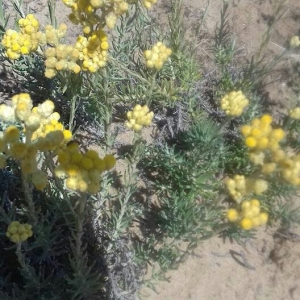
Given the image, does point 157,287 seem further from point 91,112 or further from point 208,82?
point 208,82

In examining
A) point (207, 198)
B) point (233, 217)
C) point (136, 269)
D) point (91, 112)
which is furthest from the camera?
point (91, 112)

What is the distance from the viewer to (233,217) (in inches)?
59.8

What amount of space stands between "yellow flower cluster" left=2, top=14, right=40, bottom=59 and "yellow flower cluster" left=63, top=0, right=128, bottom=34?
9.5 inches

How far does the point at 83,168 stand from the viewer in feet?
4.79

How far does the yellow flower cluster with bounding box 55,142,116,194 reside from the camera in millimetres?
1442

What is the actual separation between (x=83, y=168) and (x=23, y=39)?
3.48 feet

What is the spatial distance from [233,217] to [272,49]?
2.32 m

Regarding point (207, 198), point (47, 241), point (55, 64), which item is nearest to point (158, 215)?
point (207, 198)

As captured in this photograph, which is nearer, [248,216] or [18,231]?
[248,216]

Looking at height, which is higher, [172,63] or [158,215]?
[172,63]

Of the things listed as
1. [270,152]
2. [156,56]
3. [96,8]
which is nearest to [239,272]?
[270,152]

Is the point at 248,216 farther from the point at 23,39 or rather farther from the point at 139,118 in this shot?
the point at 23,39

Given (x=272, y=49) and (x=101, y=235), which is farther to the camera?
(x=272, y=49)

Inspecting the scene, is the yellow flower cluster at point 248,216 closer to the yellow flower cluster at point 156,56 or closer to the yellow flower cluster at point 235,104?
the yellow flower cluster at point 235,104
